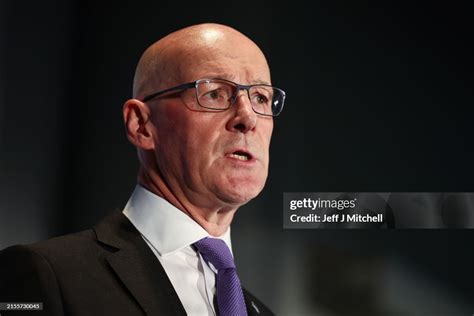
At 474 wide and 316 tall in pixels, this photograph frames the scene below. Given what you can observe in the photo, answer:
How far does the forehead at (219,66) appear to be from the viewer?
3.77ft

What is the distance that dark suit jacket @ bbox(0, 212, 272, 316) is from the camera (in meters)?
0.93

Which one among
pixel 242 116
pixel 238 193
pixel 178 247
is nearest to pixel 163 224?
pixel 178 247

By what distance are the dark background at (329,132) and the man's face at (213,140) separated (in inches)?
50.8

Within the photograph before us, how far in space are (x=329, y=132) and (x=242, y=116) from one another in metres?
1.54

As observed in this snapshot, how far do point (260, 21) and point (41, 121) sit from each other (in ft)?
3.59

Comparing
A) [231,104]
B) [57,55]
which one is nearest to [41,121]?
[57,55]

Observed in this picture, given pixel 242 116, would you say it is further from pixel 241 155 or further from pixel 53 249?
pixel 53 249

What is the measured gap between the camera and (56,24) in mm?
2268

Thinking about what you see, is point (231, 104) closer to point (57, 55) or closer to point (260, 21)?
point (57, 55)

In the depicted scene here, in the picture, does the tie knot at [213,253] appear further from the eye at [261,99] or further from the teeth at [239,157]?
the eye at [261,99]

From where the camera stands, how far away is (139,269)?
103cm

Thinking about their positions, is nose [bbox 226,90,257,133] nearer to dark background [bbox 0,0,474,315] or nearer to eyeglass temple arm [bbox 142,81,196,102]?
eyeglass temple arm [bbox 142,81,196,102]

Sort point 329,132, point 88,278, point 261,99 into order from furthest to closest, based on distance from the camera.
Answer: point 329,132 → point 261,99 → point 88,278

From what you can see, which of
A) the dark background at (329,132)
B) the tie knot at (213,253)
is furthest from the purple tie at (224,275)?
the dark background at (329,132)
